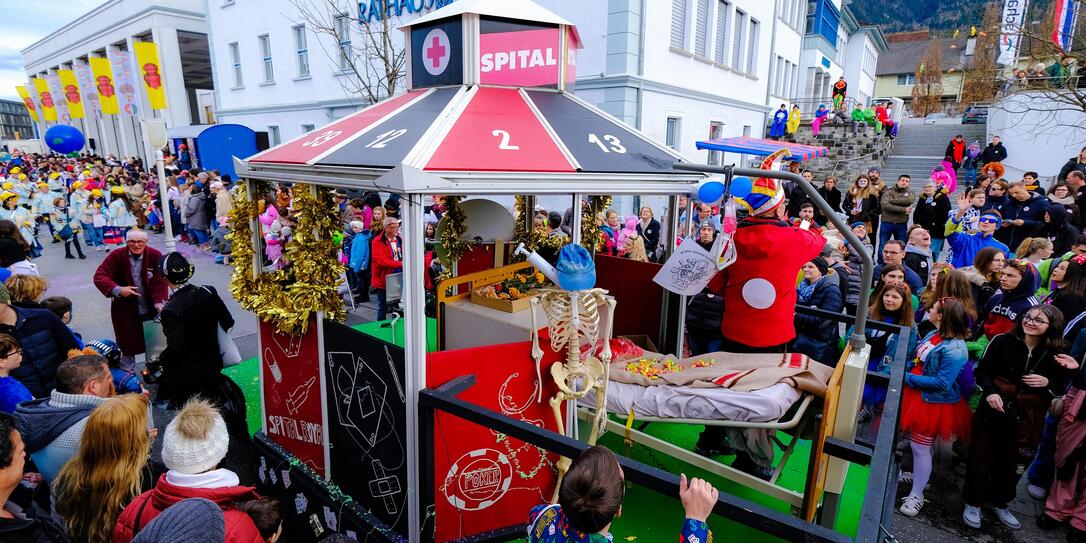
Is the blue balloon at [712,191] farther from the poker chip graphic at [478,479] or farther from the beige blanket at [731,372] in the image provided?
the poker chip graphic at [478,479]

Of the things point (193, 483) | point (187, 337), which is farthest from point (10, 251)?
point (193, 483)

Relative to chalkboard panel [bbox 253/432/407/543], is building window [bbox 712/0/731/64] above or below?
above

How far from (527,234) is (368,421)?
10.3 ft

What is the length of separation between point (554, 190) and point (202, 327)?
132 inches

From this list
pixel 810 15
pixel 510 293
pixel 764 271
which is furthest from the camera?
pixel 810 15

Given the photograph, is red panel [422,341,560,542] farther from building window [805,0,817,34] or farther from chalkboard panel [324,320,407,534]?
building window [805,0,817,34]

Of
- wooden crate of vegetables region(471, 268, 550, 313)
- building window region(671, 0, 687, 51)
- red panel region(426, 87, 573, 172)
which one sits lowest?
wooden crate of vegetables region(471, 268, 550, 313)

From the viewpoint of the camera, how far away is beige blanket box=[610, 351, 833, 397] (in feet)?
11.9

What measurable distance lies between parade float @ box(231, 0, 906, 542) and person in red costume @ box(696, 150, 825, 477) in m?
0.27

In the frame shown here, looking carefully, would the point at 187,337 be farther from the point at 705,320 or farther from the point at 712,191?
the point at 705,320

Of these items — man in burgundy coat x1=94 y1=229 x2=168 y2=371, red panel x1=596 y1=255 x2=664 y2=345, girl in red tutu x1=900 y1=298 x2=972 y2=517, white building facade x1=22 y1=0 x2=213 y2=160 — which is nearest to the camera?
girl in red tutu x1=900 y1=298 x2=972 y2=517

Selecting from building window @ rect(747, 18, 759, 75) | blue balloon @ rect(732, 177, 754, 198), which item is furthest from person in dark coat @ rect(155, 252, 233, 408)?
building window @ rect(747, 18, 759, 75)

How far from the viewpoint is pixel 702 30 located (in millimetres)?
14859

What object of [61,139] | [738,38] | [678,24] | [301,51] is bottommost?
[61,139]
